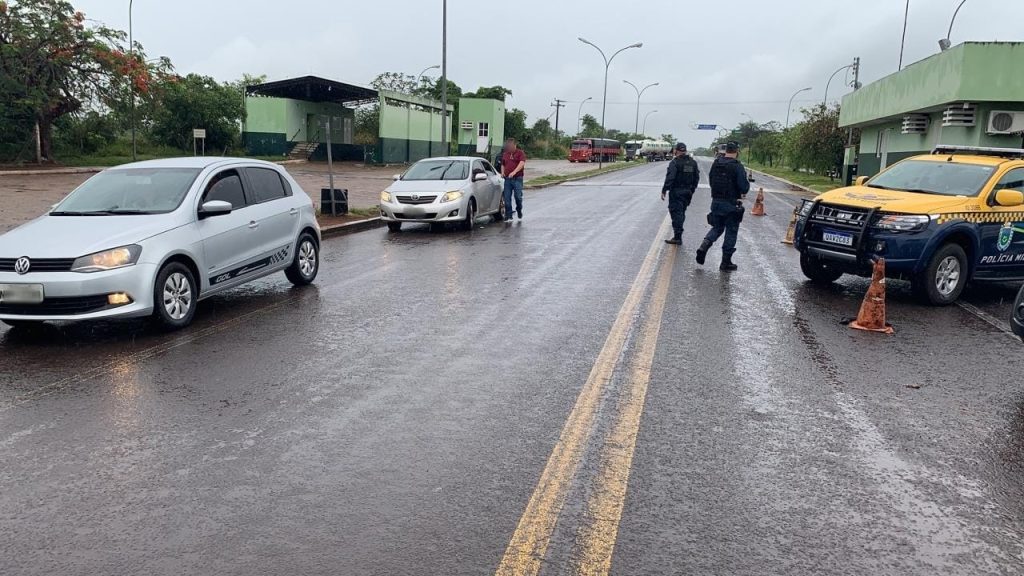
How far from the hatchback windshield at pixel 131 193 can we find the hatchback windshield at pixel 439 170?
28.9 feet

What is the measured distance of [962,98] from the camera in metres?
23.7

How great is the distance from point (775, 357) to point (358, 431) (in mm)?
3650

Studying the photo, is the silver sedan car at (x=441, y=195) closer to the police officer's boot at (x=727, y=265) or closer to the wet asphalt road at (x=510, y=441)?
the police officer's boot at (x=727, y=265)

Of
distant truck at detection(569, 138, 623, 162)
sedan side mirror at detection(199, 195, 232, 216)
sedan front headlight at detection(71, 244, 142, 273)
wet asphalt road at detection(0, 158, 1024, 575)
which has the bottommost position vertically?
wet asphalt road at detection(0, 158, 1024, 575)

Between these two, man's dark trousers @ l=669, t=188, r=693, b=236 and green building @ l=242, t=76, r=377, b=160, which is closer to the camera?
man's dark trousers @ l=669, t=188, r=693, b=236

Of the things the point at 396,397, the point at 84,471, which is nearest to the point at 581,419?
the point at 396,397

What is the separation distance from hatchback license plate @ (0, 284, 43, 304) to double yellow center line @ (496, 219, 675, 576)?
4.61 m

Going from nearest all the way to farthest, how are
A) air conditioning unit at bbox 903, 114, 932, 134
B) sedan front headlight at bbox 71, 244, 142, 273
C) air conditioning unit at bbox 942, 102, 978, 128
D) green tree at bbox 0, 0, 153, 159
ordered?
1. sedan front headlight at bbox 71, 244, 142, 273
2. air conditioning unit at bbox 942, 102, 978, 128
3. air conditioning unit at bbox 903, 114, 932, 134
4. green tree at bbox 0, 0, 153, 159

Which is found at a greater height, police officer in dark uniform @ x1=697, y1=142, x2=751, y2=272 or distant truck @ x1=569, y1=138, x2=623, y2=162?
distant truck @ x1=569, y1=138, x2=623, y2=162

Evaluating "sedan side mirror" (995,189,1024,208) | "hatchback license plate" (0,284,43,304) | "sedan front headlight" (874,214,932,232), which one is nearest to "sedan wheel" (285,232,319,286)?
"hatchback license plate" (0,284,43,304)

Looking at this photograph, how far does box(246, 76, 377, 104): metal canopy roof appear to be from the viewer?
4431 centimetres

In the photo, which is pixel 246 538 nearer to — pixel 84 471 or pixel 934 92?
pixel 84 471

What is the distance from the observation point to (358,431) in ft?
15.8

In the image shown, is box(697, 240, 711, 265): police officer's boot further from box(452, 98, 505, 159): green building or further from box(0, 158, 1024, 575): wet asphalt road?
box(452, 98, 505, 159): green building
